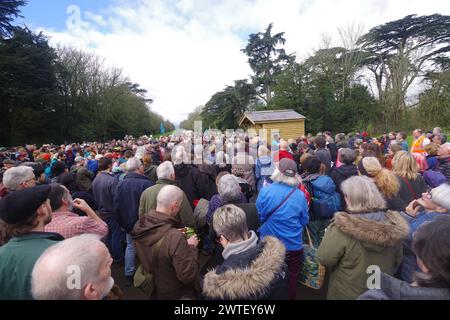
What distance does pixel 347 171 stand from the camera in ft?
13.9

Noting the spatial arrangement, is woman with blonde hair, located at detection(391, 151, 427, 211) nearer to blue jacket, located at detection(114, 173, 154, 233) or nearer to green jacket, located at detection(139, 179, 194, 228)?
green jacket, located at detection(139, 179, 194, 228)

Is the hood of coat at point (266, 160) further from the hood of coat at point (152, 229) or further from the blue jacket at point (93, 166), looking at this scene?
the blue jacket at point (93, 166)

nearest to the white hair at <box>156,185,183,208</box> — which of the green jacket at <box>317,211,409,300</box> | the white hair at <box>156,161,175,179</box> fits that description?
the white hair at <box>156,161,175,179</box>

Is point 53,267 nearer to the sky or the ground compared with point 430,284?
nearer to the sky

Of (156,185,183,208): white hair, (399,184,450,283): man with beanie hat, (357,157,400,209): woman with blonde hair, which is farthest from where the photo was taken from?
(357,157,400,209): woman with blonde hair

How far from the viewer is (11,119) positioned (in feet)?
75.0

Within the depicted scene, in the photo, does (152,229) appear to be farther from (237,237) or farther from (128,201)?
(128,201)

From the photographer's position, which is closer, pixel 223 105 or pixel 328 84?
pixel 328 84

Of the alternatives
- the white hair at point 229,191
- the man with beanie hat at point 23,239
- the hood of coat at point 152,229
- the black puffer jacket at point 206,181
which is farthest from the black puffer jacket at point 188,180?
the man with beanie hat at point 23,239

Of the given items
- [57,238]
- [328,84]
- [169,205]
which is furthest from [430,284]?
[328,84]

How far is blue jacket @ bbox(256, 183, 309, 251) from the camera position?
2910 millimetres

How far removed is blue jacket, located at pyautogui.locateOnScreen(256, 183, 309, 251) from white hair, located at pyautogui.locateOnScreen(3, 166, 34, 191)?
3068mm

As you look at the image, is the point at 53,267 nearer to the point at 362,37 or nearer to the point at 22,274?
the point at 22,274
